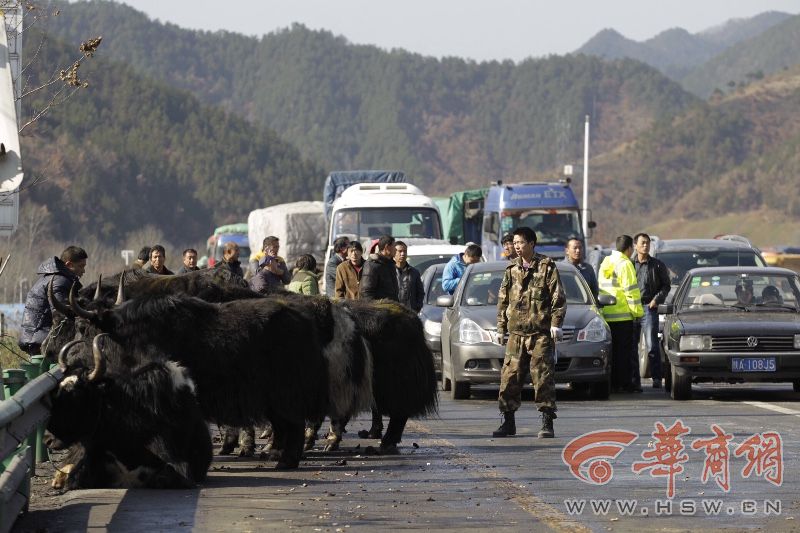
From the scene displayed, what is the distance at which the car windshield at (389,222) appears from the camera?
113ft

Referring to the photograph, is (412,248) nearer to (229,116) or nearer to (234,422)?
(234,422)

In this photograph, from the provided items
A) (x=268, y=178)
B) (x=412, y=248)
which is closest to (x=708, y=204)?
(x=268, y=178)

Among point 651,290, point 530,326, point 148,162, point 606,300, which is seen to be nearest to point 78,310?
point 530,326

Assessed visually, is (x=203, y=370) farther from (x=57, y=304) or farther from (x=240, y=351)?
(x=57, y=304)

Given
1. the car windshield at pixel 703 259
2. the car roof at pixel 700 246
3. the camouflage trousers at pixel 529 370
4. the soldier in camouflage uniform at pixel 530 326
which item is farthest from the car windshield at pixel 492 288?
the car roof at pixel 700 246

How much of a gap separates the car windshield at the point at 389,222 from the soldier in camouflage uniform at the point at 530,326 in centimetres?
1890

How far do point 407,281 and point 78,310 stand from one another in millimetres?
9559

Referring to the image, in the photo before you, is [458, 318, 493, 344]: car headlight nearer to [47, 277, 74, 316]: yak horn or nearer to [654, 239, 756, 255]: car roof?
[654, 239, 756, 255]: car roof

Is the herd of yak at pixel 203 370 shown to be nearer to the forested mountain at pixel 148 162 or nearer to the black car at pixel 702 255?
the black car at pixel 702 255

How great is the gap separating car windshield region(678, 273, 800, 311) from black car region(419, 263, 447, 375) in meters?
3.55

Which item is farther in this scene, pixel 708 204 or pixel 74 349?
pixel 708 204

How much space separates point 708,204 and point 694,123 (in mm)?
19909

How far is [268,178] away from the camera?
433 ft

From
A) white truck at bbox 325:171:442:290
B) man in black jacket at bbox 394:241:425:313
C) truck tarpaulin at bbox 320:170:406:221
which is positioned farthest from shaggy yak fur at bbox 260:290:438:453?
truck tarpaulin at bbox 320:170:406:221
